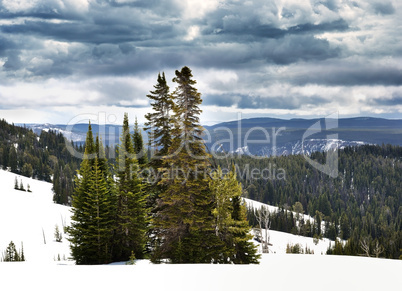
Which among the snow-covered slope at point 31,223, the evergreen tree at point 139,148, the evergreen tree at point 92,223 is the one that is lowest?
the snow-covered slope at point 31,223

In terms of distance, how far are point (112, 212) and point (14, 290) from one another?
23.8 meters

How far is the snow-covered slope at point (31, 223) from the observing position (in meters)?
83.3

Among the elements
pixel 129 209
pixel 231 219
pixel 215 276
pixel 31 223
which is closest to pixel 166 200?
pixel 231 219

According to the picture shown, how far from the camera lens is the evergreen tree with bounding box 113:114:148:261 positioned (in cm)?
3466

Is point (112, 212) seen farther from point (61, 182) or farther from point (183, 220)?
point (61, 182)

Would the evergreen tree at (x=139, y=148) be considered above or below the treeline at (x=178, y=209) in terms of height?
above

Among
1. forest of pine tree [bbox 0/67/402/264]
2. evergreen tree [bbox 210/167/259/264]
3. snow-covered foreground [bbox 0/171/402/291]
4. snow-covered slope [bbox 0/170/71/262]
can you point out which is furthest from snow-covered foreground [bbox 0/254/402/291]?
snow-covered slope [bbox 0/170/71/262]

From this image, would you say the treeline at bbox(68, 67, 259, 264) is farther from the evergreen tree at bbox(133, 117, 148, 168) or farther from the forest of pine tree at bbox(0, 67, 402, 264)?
the evergreen tree at bbox(133, 117, 148, 168)

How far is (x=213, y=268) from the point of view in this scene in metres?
15.3

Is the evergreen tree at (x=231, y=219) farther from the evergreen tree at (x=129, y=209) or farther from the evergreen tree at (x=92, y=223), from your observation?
the evergreen tree at (x=92, y=223)

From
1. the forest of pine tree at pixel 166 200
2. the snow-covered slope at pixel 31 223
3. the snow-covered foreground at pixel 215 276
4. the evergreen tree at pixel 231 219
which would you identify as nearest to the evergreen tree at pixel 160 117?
the forest of pine tree at pixel 166 200

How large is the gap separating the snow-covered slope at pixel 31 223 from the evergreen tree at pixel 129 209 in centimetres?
3539

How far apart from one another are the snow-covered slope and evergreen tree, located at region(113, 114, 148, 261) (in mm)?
35389

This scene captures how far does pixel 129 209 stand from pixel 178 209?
274 inches
